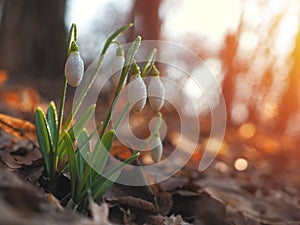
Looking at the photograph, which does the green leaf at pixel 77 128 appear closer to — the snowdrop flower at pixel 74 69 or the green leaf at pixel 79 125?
the green leaf at pixel 79 125

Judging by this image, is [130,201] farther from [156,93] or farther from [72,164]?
[156,93]

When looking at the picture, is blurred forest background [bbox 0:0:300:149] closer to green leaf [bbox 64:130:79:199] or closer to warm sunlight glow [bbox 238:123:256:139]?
warm sunlight glow [bbox 238:123:256:139]

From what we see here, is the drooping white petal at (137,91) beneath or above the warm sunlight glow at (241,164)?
above

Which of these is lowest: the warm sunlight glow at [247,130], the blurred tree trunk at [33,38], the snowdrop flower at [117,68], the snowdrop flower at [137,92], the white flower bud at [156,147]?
the white flower bud at [156,147]

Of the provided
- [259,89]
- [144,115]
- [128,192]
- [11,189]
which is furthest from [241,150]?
[11,189]

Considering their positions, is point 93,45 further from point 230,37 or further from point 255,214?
point 255,214

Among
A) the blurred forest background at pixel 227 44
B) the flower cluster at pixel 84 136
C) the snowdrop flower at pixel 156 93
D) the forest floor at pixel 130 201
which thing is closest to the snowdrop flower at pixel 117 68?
the flower cluster at pixel 84 136
